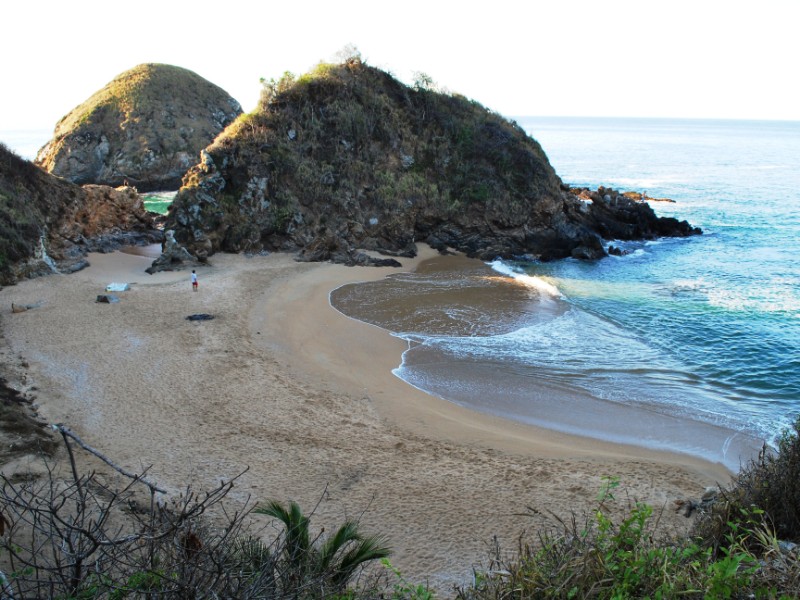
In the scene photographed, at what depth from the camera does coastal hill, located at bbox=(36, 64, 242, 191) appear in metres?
53.6

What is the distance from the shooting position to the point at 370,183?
32219 mm

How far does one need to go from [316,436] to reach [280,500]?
256cm

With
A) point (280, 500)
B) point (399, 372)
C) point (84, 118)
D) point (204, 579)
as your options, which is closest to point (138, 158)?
point (84, 118)

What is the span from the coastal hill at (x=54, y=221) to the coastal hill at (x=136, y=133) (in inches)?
972

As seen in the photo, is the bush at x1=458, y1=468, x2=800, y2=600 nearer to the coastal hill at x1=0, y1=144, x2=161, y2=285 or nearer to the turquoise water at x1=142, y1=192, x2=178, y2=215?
the coastal hill at x1=0, y1=144, x2=161, y2=285

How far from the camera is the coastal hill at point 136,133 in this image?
53.6 metres

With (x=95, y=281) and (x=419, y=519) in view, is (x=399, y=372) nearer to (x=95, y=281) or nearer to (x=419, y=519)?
(x=419, y=519)

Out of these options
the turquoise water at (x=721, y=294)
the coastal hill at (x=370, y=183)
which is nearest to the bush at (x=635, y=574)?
the turquoise water at (x=721, y=294)

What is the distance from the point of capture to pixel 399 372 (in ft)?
55.6

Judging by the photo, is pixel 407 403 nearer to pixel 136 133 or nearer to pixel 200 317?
pixel 200 317

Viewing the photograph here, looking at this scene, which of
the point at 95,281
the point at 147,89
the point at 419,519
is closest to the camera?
the point at 419,519

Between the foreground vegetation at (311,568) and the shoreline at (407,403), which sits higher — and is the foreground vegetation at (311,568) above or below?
above

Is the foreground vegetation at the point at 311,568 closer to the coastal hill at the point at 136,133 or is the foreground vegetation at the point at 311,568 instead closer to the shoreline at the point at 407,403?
the shoreline at the point at 407,403

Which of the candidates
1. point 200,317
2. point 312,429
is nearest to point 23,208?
point 200,317
